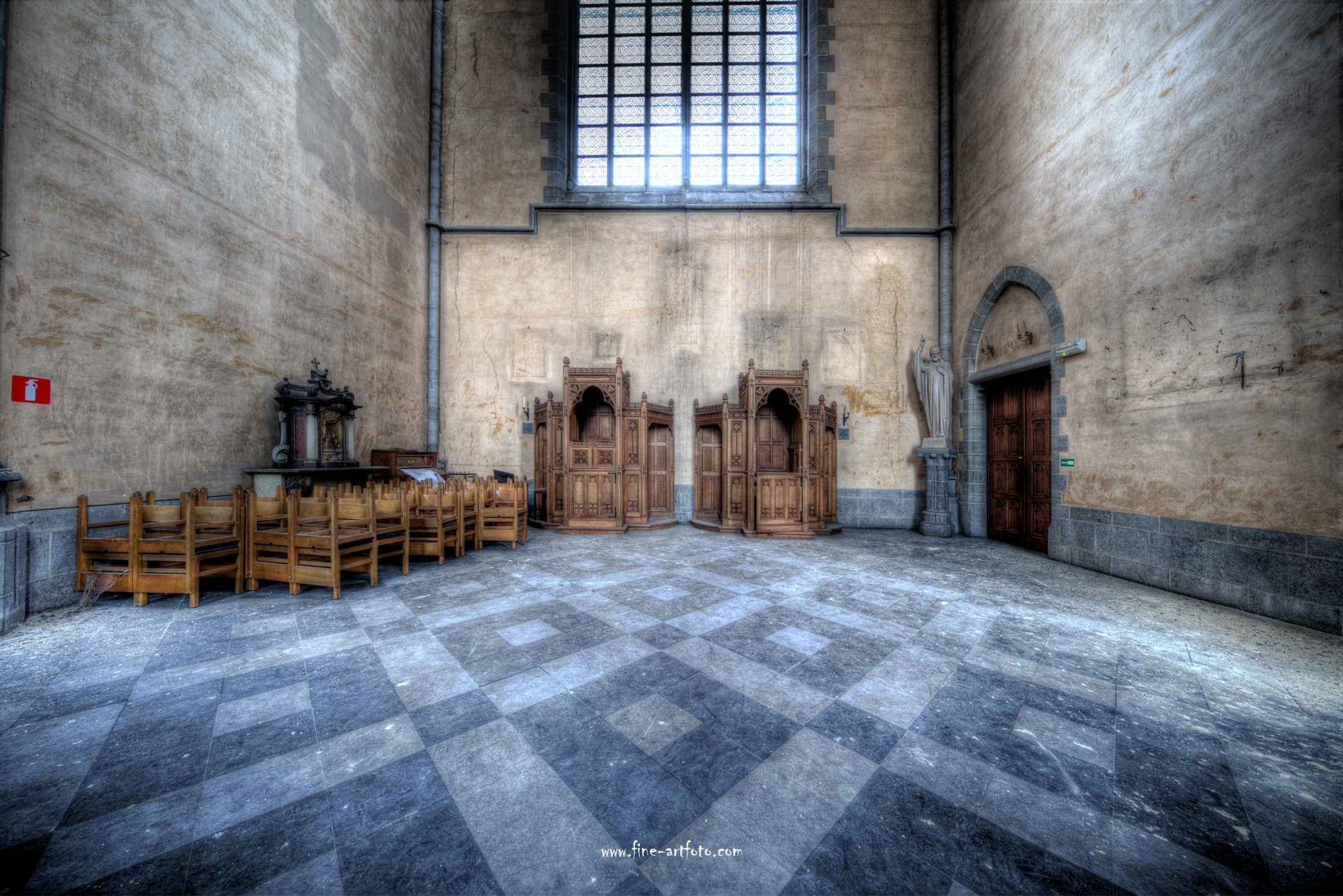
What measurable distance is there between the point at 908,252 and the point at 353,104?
1156cm

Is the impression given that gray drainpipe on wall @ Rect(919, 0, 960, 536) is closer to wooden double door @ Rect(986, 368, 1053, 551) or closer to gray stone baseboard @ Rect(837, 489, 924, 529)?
gray stone baseboard @ Rect(837, 489, 924, 529)

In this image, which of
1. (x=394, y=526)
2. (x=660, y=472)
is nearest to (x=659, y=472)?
(x=660, y=472)

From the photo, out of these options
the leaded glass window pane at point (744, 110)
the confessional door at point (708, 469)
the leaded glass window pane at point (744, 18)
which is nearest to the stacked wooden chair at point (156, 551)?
the confessional door at point (708, 469)

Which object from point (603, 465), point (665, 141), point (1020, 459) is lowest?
point (603, 465)

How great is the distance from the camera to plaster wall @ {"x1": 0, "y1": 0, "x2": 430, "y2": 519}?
4176mm

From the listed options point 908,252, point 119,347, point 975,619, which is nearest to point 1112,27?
point 908,252

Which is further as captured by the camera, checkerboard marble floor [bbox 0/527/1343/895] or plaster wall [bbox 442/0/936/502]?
plaster wall [bbox 442/0/936/502]

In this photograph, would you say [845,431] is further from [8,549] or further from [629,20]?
[629,20]

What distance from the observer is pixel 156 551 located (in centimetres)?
423

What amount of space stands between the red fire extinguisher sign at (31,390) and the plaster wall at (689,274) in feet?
20.3

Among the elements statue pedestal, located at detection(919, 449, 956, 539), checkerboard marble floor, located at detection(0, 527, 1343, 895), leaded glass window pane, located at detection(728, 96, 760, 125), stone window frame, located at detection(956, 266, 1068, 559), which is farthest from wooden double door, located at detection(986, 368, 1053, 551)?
leaded glass window pane, located at detection(728, 96, 760, 125)

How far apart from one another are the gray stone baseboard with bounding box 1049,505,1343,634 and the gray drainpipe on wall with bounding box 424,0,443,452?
39.8 ft

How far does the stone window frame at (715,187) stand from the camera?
33.3ft

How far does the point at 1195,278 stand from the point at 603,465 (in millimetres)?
8524
